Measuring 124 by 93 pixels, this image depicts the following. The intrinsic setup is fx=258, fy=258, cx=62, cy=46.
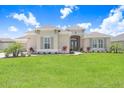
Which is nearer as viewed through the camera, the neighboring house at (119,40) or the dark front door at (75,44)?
the dark front door at (75,44)

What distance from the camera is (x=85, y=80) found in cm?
692

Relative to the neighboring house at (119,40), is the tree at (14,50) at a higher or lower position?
lower

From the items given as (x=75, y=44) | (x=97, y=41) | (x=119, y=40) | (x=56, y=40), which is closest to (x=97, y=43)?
(x=97, y=41)

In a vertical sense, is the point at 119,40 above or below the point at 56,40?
above

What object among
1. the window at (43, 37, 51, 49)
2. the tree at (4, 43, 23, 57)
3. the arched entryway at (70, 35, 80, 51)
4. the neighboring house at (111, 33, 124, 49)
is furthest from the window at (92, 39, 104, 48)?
the tree at (4, 43, 23, 57)

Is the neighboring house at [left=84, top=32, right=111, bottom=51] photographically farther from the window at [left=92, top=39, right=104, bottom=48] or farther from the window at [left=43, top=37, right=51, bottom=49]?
the window at [left=43, top=37, right=51, bottom=49]

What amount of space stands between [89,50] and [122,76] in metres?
15.8

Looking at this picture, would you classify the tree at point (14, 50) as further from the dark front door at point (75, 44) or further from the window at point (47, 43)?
the dark front door at point (75, 44)

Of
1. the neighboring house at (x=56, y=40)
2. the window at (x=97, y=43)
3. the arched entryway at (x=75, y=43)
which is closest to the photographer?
the neighboring house at (x=56, y=40)

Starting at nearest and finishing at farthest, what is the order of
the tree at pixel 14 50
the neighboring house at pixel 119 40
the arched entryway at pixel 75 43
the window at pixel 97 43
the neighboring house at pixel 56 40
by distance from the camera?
the tree at pixel 14 50, the neighboring house at pixel 56 40, the window at pixel 97 43, the arched entryway at pixel 75 43, the neighboring house at pixel 119 40

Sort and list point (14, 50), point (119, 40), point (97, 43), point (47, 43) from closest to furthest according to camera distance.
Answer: point (14, 50), point (47, 43), point (97, 43), point (119, 40)

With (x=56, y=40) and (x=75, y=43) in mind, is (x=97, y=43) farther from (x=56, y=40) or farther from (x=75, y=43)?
(x=56, y=40)

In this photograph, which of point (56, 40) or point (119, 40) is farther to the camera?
point (119, 40)

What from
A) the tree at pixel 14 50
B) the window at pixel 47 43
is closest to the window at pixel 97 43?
the window at pixel 47 43
